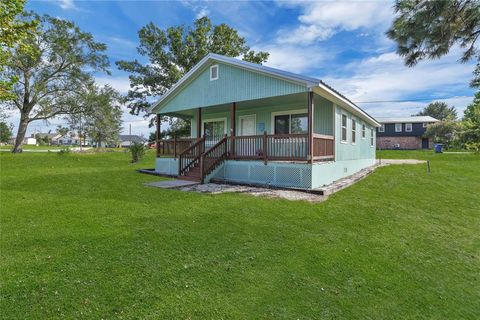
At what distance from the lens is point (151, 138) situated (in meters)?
40.4

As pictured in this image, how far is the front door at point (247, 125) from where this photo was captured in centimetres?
1335

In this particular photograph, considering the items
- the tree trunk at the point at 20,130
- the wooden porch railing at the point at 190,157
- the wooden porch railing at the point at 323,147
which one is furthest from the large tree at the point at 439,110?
the tree trunk at the point at 20,130

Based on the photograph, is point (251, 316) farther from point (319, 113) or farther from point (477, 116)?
point (319, 113)

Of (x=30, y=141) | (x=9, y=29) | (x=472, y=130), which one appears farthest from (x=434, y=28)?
(x=30, y=141)

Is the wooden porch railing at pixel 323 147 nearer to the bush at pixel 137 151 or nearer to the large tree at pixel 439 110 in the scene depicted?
the bush at pixel 137 151

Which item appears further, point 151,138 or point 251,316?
point 151,138

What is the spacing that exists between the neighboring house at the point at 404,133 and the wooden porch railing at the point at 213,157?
126 ft

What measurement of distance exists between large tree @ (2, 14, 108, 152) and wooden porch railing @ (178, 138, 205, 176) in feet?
65.0

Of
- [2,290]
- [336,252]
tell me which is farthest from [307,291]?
[2,290]

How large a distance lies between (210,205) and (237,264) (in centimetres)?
303

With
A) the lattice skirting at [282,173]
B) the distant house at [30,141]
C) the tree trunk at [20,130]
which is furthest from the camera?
the distant house at [30,141]

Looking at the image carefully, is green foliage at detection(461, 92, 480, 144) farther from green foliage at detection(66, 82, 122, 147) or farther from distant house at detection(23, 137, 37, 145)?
distant house at detection(23, 137, 37, 145)

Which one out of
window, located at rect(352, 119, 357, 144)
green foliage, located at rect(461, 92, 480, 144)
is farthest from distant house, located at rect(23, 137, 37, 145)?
green foliage, located at rect(461, 92, 480, 144)

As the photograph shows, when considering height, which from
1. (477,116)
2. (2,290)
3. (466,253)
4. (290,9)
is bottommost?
(466,253)
